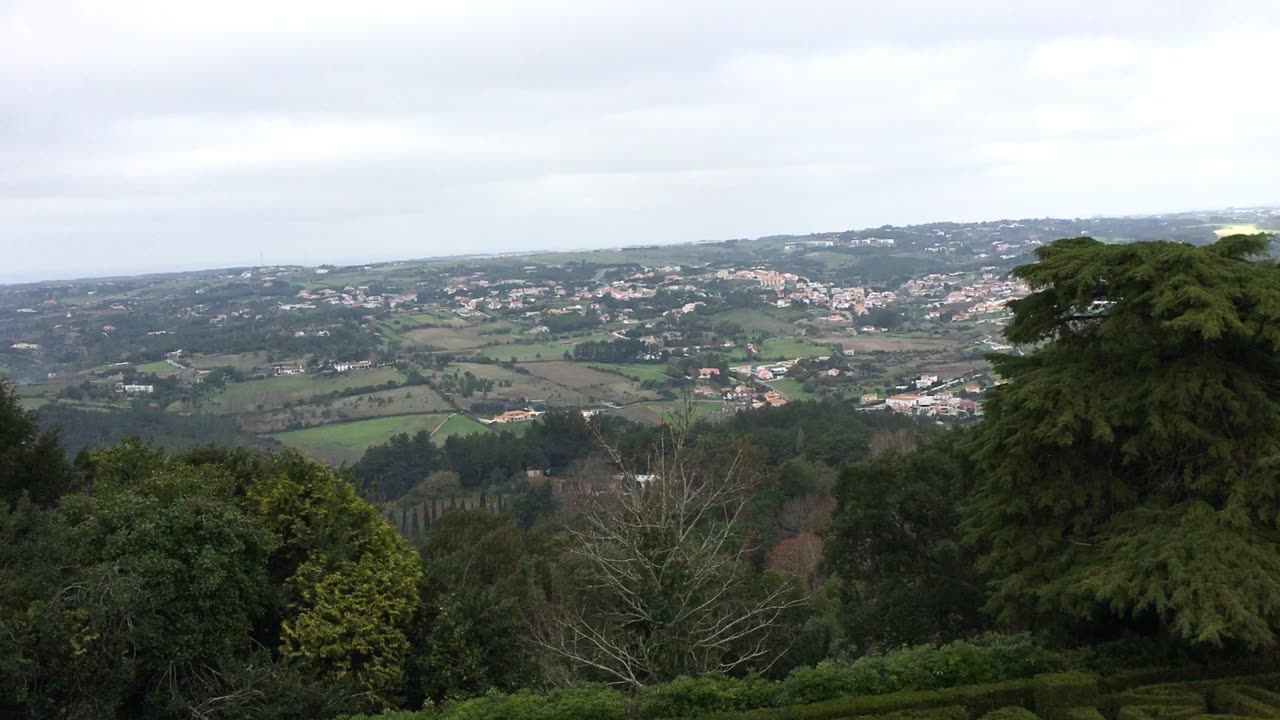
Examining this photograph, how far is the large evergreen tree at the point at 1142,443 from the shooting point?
7.67 m

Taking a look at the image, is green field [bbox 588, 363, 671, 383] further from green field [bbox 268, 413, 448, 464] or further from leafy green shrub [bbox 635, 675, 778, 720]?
leafy green shrub [bbox 635, 675, 778, 720]

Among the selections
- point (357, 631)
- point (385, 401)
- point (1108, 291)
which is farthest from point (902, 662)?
point (385, 401)

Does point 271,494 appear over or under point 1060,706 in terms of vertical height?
over

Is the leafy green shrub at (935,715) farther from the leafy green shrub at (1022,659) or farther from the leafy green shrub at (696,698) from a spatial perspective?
the leafy green shrub at (696,698)

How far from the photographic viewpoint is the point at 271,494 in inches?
480

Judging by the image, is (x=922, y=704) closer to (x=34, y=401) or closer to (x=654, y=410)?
(x=654, y=410)

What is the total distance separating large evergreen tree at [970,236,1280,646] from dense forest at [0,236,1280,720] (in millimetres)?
29

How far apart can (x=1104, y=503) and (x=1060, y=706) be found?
2.07m

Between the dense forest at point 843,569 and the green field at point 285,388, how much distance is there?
45442 millimetres

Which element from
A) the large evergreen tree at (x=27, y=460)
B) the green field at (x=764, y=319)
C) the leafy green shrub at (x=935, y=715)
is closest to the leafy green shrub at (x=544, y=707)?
the leafy green shrub at (x=935, y=715)

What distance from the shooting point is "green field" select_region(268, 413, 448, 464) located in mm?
45188

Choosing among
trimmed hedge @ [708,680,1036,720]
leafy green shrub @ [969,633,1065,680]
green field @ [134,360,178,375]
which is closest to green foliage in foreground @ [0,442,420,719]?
trimmed hedge @ [708,680,1036,720]

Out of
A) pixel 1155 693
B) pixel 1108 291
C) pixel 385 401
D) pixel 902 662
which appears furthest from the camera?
pixel 385 401

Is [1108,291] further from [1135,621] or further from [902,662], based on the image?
[902,662]
